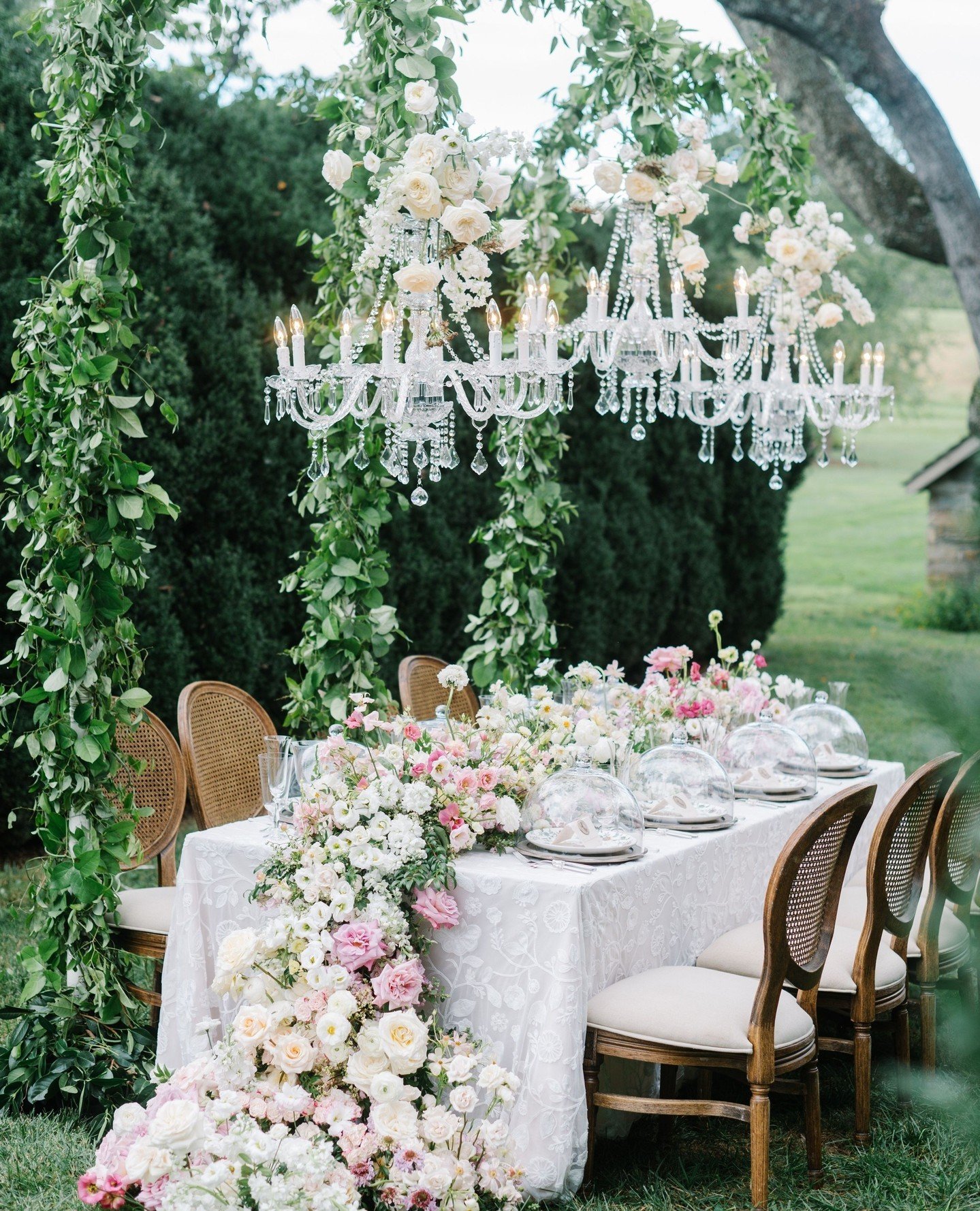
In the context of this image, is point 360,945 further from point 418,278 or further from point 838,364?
point 838,364

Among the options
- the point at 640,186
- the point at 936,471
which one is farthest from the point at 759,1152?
the point at 936,471

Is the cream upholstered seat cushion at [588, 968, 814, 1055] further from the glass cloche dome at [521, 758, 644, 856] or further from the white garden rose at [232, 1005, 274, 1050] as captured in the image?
the white garden rose at [232, 1005, 274, 1050]

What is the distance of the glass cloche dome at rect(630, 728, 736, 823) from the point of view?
11.3 feet

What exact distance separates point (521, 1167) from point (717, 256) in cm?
1264

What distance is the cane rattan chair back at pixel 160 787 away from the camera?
394 cm

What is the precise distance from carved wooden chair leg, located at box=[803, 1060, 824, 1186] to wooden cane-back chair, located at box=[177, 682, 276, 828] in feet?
5.62

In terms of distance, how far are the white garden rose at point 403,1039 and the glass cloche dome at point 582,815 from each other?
0.55 metres

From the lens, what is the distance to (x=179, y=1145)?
252 cm

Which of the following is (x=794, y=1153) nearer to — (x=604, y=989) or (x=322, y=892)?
(x=604, y=989)

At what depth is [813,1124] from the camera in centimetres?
306

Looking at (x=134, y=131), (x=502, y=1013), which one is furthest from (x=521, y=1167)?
(x=134, y=131)

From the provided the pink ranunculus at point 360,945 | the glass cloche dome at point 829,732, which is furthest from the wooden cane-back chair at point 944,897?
the pink ranunculus at point 360,945

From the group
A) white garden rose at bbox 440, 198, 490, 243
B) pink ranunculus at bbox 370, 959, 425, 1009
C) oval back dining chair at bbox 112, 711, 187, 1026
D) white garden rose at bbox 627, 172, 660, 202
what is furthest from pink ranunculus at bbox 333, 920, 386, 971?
white garden rose at bbox 627, 172, 660, 202

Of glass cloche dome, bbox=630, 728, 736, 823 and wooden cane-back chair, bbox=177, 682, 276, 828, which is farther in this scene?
wooden cane-back chair, bbox=177, 682, 276, 828
